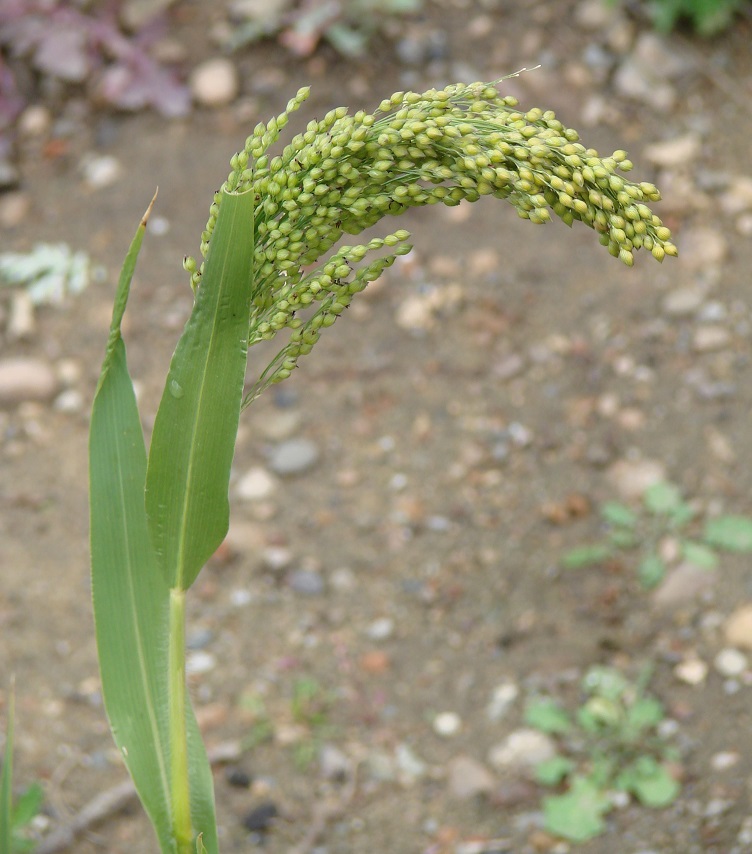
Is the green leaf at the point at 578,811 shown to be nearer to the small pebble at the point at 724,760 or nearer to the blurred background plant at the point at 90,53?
the small pebble at the point at 724,760

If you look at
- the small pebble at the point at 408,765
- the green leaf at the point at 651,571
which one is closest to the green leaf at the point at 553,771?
the small pebble at the point at 408,765

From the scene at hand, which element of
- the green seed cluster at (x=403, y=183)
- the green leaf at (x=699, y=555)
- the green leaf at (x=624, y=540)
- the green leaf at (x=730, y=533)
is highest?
the green seed cluster at (x=403, y=183)

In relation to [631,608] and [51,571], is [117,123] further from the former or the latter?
[631,608]

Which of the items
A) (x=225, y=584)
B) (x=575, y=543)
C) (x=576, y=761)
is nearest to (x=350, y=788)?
(x=576, y=761)

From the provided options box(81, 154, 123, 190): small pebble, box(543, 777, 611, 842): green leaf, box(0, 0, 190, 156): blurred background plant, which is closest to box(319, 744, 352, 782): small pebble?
box(543, 777, 611, 842): green leaf

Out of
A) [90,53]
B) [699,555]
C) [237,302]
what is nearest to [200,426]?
[237,302]

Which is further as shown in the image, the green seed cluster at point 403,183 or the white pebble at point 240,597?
the white pebble at point 240,597

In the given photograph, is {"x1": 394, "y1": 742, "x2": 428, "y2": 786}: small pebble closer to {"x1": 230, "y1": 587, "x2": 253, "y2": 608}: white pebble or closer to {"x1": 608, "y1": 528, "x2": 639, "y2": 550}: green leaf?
{"x1": 230, "y1": 587, "x2": 253, "y2": 608}: white pebble
